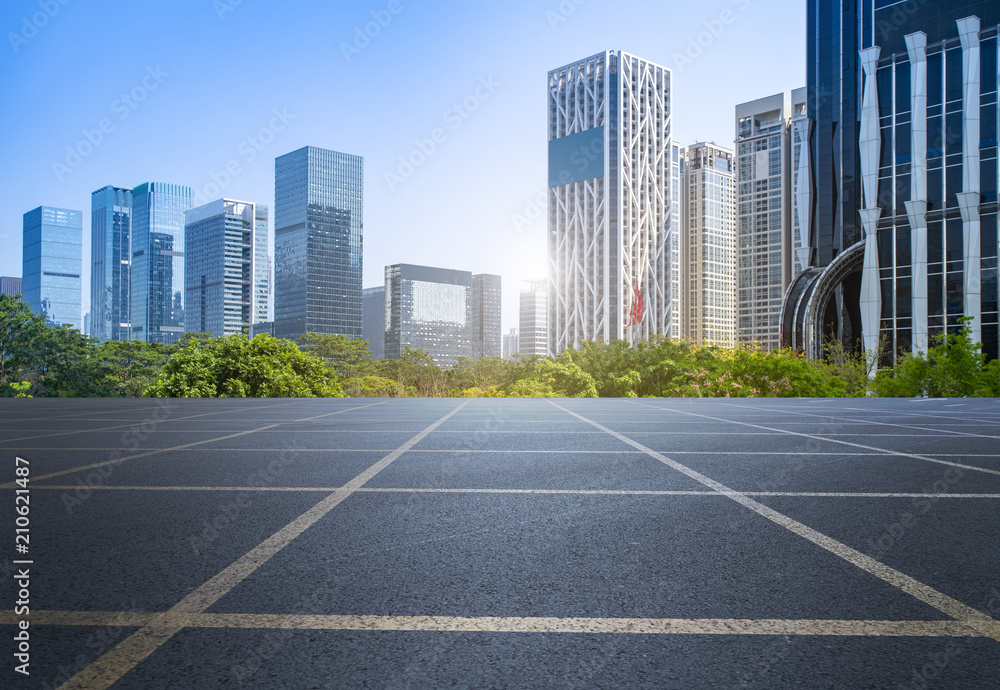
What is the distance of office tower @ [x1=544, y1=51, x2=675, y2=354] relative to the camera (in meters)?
177

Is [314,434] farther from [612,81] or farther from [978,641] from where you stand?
[612,81]

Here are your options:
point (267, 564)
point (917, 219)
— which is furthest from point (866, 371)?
point (267, 564)

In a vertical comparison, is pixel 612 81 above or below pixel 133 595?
above

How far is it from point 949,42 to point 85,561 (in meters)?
50.7

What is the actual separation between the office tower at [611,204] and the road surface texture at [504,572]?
16997 cm

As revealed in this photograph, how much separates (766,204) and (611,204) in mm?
51388

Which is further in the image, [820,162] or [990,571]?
[820,162]

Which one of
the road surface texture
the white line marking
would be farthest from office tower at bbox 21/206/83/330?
the white line marking

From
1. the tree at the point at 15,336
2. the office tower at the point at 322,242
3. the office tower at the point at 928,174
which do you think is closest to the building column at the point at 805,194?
the office tower at the point at 928,174

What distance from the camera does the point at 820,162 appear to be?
59.1m

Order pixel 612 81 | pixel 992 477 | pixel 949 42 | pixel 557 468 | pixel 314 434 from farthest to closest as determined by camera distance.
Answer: pixel 612 81
pixel 949 42
pixel 314 434
pixel 557 468
pixel 992 477

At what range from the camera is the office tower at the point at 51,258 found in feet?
547

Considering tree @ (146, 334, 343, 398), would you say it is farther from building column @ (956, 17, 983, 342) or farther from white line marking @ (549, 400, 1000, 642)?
building column @ (956, 17, 983, 342)

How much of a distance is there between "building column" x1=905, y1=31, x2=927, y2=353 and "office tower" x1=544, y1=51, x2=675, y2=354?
435 feet
